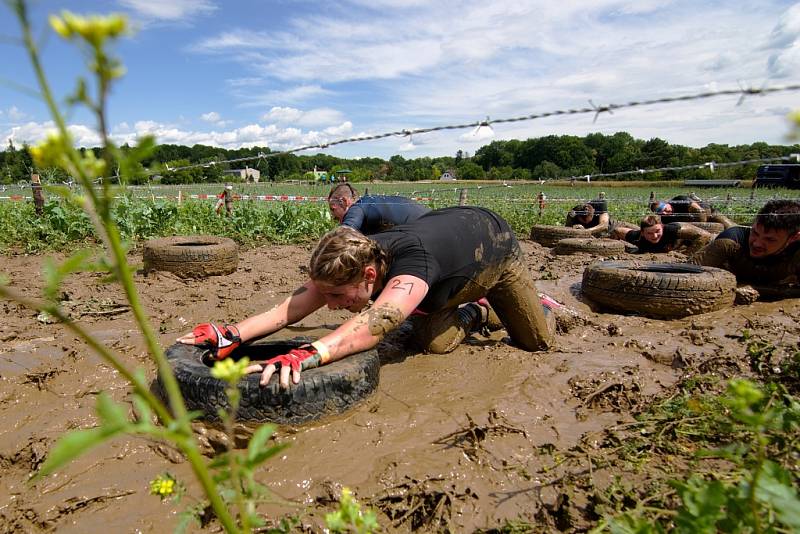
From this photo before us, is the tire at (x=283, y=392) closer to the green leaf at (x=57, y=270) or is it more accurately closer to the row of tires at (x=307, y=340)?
the row of tires at (x=307, y=340)

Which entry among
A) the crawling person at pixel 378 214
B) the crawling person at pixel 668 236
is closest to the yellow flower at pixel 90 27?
the crawling person at pixel 378 214

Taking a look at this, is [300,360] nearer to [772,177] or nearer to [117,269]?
[117,269]

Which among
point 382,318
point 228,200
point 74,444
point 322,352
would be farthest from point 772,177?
point 74,444

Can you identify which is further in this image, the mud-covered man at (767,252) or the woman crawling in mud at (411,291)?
the mud-covered man at (767,252)

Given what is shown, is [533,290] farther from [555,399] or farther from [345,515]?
[345,515]

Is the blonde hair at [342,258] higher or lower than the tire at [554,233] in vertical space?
higher

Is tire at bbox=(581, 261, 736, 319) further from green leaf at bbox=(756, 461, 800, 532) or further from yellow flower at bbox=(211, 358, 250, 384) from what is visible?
yellow flower at bbox=(211, 358, 250, 384)

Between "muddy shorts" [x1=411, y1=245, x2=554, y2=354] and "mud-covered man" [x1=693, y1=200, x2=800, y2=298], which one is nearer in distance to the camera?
"muddy shorts" [x1=411, y1=245, x2=554, y2=354]

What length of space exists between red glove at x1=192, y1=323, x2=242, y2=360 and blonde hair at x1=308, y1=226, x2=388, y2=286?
2.32ft

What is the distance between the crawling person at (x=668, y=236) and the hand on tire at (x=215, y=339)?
707 cm

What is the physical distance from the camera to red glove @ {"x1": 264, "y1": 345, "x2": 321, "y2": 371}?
2.60 m

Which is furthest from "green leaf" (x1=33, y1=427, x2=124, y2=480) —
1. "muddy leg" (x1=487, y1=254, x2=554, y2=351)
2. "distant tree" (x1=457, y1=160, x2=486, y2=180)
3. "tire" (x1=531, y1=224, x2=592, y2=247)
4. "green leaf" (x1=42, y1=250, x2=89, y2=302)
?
"distant tree" (x1=457, y1=160, x2=486, y2=180)

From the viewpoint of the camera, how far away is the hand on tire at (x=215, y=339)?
9.95 ft

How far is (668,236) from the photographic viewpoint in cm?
815
